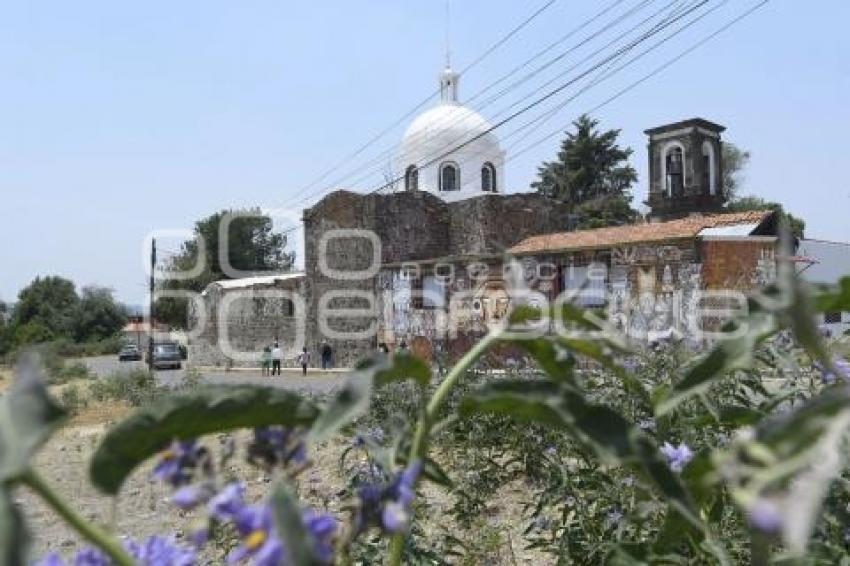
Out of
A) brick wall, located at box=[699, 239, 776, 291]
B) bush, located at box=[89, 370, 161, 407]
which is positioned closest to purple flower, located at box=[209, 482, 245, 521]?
brick wall, located at box=[699, 239, 776, 291]

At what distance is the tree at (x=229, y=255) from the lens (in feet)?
196

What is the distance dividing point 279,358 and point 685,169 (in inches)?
580

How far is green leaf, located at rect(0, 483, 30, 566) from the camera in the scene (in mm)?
571

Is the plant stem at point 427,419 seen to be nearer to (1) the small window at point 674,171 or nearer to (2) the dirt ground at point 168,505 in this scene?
(2) the dirt ground at point 168,505

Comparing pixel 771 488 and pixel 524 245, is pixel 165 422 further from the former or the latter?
pixel 524 245

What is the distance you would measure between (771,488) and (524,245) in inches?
978

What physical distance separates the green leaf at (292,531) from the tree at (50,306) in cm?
7311

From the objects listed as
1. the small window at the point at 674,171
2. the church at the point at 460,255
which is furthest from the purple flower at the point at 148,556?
the small window at the point at 674,171

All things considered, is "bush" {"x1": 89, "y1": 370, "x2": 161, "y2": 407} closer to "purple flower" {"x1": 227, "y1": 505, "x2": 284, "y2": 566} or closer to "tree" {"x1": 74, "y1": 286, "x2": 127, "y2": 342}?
"purple flower" {"x1": 227, "y1": 505, "x2": 284, "y2": 566}

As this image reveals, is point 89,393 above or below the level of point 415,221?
below

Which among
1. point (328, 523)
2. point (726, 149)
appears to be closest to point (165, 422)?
point (328, 523)

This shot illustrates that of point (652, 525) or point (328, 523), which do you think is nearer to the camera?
point (328, 523)

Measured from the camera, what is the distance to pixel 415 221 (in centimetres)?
3072

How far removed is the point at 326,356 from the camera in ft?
98.5
